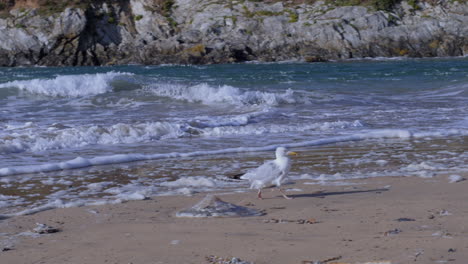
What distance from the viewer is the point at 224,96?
1652 centimetres

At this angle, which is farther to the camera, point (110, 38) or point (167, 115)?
point (110, 38)

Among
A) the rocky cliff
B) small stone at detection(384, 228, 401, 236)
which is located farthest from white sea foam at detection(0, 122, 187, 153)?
the rocky cliff

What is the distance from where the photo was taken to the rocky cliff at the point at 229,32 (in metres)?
41.9

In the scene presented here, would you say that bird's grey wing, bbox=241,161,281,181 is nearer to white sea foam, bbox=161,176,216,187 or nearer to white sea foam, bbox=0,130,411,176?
white sea foam, bbox=161,176,216,187

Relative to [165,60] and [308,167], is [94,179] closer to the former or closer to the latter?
[308,167]

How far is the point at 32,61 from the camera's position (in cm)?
4303

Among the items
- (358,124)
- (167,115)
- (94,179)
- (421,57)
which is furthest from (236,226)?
(421,57)

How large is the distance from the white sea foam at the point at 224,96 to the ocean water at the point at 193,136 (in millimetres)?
30

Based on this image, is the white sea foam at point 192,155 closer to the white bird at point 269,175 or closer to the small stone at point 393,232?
the white bird at point 269,175

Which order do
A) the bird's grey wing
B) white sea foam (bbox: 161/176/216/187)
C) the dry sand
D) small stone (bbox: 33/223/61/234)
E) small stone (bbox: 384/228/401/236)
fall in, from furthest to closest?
white sea foam (bbox: 161/176/216/187), the bird's grey wing, small stone (bbox: 33/223/61/234), small stone (bbox: 384/228/401/236), the dry sand

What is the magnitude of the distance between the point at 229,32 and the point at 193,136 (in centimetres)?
3337

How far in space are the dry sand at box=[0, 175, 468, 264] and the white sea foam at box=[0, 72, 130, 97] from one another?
1349 cm

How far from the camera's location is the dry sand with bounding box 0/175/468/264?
3711mm

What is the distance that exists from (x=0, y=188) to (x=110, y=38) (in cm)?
3980
